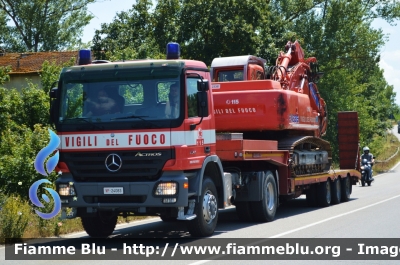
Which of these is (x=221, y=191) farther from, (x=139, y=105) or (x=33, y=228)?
(x=33, y=228)

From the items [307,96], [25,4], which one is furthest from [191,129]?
[25,4]

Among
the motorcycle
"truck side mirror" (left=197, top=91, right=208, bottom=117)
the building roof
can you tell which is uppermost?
the building roof

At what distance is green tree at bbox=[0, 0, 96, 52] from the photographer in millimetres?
49000

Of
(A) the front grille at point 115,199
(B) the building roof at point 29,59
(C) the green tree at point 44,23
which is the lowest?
(A) the front grille at point 115,199

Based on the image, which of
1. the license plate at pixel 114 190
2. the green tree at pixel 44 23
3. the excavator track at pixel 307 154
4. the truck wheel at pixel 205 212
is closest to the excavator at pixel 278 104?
the excavator track at pixel 307 154

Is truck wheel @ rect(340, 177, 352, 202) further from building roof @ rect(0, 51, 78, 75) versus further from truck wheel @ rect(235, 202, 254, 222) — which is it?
building roof @ rect(0, 51, 78, 75)

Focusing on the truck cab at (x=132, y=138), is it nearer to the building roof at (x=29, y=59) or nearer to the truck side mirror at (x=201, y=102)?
the truck side mirror at (x=201, y=102)

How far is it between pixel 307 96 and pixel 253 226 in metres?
6.38

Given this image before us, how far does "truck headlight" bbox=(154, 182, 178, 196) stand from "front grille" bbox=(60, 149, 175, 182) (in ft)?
0.66

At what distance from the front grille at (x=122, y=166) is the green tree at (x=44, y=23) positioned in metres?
38.1

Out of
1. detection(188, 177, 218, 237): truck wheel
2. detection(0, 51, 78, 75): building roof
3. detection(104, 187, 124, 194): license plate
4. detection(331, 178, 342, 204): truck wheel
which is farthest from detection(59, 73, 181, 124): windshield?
detection(0, 51, 78, 75): building roof

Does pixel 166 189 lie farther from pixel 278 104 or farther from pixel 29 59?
pixel 29 59

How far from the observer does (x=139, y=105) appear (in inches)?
484

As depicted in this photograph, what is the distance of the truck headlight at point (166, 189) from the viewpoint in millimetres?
12016
